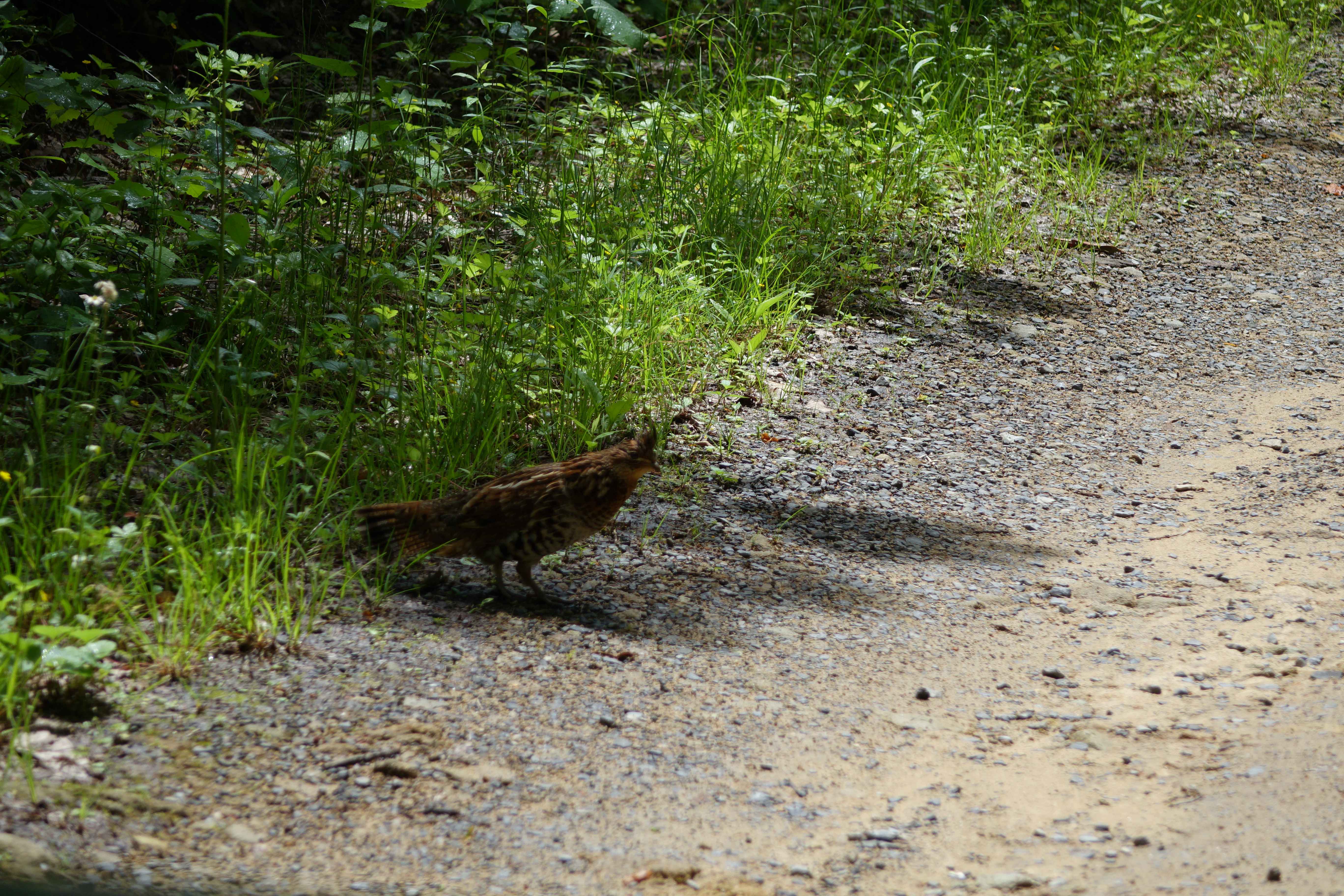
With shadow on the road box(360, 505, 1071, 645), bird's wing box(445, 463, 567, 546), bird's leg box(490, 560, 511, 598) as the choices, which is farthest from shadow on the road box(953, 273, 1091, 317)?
bird's leg box(490, 560, 511, 598)

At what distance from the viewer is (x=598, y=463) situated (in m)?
3.92

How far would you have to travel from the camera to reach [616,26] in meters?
7.87

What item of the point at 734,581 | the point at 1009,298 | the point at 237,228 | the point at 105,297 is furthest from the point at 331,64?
the point at 1009,298

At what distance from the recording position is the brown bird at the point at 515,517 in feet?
12.5

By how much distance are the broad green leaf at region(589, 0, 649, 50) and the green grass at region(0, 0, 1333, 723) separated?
474 mm

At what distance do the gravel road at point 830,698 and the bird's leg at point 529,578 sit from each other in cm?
7

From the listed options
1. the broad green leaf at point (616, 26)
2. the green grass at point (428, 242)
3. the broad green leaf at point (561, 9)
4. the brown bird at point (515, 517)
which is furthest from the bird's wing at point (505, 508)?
the broad green leaf at point (616, 26)

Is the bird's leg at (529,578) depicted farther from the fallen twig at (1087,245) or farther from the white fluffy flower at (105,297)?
the fallen twig at (1087,245)

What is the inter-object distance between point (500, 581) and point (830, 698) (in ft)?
4.06

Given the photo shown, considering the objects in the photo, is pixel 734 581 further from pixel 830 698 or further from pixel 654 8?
pixel 654 8

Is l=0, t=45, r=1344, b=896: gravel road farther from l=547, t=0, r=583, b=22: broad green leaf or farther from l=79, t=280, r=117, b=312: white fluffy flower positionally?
l=547, t=0, r=583, b=22: broad green leaf

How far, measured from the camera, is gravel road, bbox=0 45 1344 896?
2660 millimetres

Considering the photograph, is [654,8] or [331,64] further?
[654,8]

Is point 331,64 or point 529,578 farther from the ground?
point 331,64
